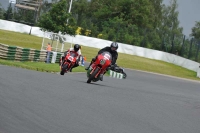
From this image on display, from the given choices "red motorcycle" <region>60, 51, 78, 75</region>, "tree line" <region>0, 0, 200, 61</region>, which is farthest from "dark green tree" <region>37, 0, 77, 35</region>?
"red motorcycle" <region>60, 51, 78, 75</region>

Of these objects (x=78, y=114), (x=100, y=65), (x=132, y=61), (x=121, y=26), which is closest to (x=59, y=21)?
(x=132, y=61)

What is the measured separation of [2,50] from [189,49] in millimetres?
31110

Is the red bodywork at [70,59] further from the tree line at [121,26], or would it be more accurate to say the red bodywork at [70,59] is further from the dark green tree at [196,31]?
the dark green tree at [196,31]

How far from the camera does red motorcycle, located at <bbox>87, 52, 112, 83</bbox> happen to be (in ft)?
65.8

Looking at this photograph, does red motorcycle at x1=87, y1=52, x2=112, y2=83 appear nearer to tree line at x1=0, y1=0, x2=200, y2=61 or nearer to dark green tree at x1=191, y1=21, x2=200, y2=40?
tree line at x1=0, y1=0, x2=200, y2=61

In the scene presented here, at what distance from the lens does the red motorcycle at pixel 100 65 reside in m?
20.0

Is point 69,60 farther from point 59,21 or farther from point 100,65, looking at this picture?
point 59,21

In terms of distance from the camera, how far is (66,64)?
78.6 ft

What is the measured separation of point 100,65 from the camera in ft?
66.0

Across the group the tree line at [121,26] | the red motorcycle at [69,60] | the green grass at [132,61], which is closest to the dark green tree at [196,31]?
the tree line at [121,26]

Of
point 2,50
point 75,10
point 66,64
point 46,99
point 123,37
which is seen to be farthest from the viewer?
point 75,10

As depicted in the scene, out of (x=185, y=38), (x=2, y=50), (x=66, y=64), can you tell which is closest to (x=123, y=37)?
(x=185, y=38)

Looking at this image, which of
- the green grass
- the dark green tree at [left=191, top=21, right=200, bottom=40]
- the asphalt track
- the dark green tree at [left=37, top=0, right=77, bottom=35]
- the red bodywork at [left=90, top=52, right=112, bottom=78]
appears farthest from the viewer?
the dark green tree at [left=191, top=21, right=200, bottom=40]

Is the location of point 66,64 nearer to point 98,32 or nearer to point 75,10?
point 98,32
